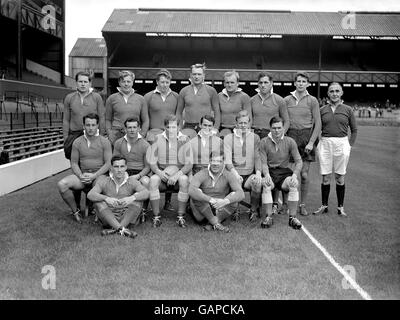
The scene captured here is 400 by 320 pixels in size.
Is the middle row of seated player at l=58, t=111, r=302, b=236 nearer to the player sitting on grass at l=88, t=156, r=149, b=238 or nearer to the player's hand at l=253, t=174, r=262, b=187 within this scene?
the player's hand at l=253, t=174, r=262, b=187

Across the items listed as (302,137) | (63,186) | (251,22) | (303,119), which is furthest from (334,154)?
(251,22)

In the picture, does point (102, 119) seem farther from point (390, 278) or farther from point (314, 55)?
point (314, 55)

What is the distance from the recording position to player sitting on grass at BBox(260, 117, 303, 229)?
19.8ft

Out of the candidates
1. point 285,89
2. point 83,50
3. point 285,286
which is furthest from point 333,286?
point 83,50

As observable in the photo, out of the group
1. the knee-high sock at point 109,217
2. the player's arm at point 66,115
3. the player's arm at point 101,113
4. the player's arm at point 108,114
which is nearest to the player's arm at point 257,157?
the knee-high sock at point 109,217

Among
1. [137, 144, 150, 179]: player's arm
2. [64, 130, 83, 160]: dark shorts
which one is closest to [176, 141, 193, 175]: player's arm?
[137, 144, 150, 179]: player's arm

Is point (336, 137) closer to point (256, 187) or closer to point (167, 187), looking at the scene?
point (256, 187)

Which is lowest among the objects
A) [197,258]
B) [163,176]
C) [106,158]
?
[197,258]

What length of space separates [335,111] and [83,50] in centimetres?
5744

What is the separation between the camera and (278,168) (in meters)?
6.44

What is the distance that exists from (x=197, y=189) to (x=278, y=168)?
1256 mm

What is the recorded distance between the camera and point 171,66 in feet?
130

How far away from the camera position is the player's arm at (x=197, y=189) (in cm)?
576

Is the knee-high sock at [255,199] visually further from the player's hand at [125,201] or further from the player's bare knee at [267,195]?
the player's hand at [125,201]
